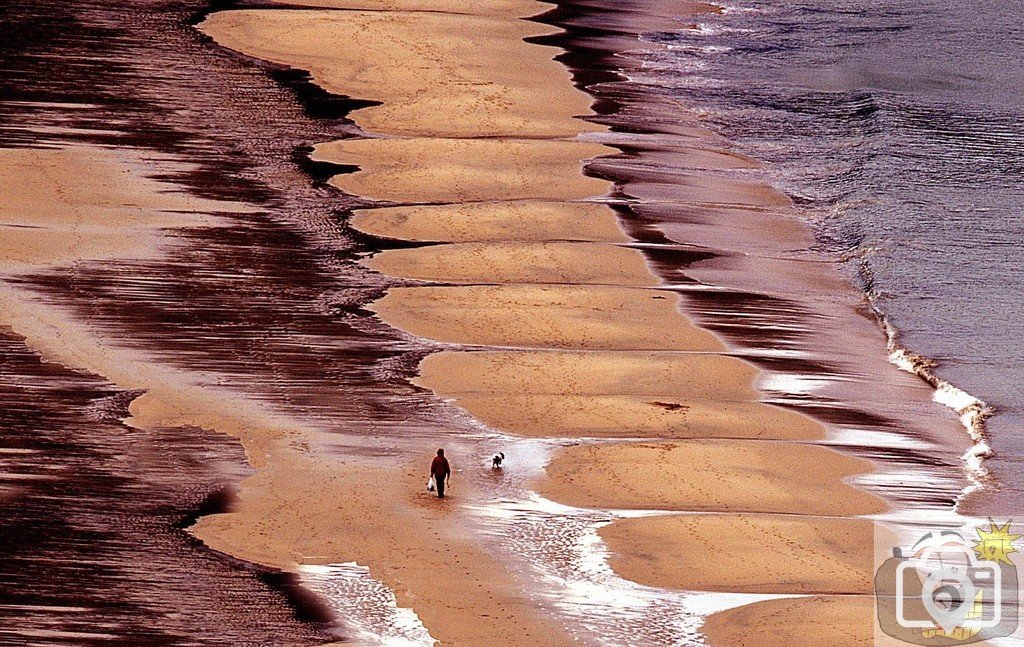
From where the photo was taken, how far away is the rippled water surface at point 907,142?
23031 mm

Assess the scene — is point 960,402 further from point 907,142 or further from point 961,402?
point 907,142

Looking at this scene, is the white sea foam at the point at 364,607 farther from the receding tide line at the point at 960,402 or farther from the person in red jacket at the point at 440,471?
the receding tide line at the point at 960,402

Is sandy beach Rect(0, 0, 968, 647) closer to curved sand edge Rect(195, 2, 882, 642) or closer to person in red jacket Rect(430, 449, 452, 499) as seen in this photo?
curved sand edge Rect(195, 2, 882, 642)

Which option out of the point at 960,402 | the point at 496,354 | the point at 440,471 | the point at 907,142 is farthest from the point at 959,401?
the point at 907,142

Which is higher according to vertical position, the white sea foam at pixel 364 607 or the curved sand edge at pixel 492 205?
the curved sand edge at pixel 492 205

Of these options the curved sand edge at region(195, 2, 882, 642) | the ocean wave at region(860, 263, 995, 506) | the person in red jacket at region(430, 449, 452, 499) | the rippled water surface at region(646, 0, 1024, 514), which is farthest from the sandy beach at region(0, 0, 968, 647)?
the rippled water surface at region(646, 0, 1024, 514)

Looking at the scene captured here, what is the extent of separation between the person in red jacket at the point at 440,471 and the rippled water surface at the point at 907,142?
18.8 ft

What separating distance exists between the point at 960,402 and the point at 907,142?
12.2 metres

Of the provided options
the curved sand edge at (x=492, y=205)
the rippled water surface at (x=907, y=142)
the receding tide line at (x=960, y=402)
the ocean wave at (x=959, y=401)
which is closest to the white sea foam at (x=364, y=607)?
the curved sand edge at (x=492, y=205)

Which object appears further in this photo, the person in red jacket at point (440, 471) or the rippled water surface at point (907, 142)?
the rippled water surface at point (907, 142)

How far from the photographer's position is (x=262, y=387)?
19.2m

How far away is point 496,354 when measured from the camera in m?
20.5

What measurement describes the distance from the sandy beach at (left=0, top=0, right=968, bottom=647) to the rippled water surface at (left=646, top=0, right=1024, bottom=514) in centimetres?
94

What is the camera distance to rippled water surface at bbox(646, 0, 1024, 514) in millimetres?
23031
